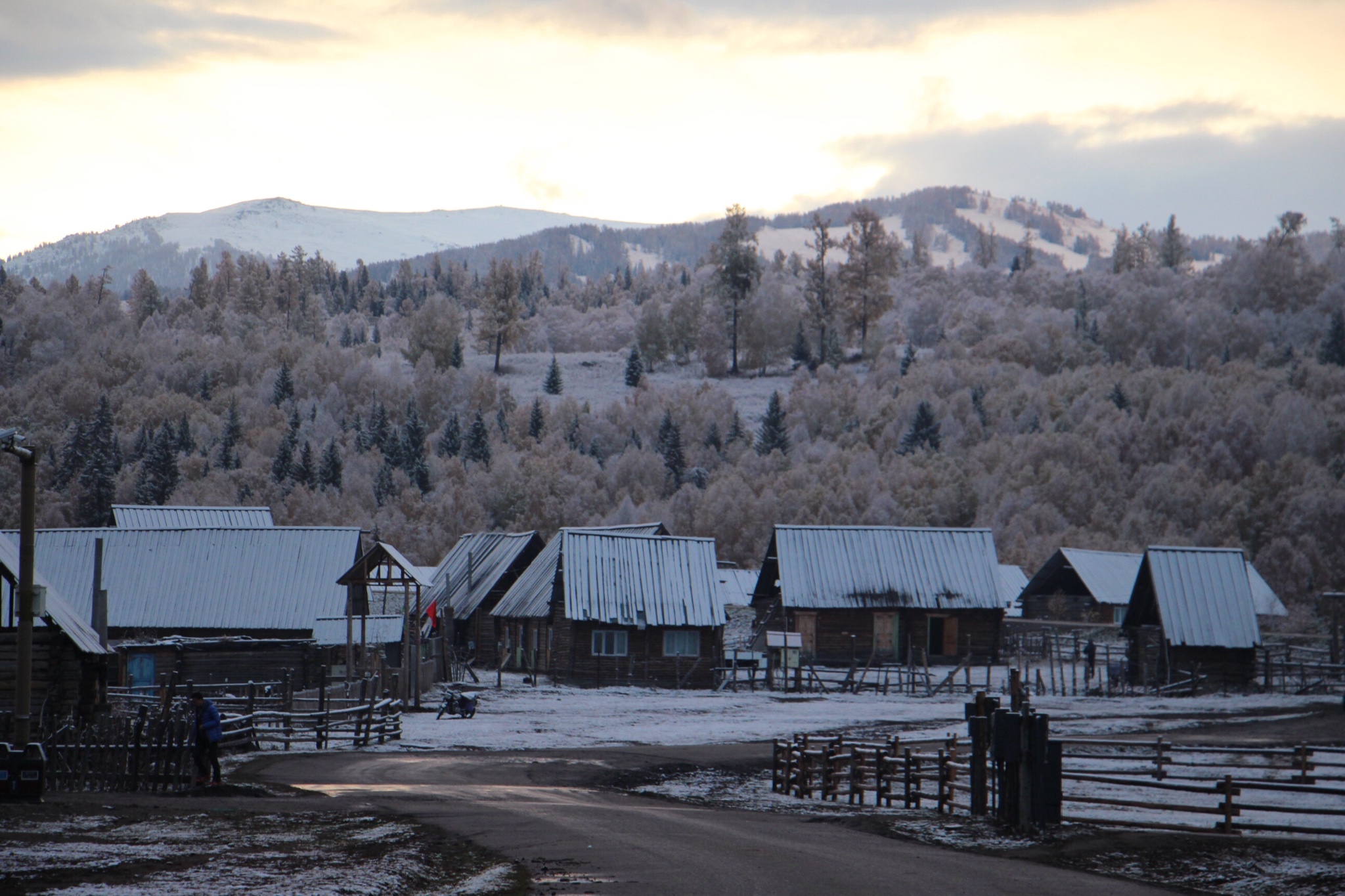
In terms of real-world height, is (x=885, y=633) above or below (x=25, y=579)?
below

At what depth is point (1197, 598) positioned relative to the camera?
4638 cm

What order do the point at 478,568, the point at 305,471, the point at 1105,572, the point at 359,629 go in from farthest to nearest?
the point at 305,471 → the point at 1105,572 → the point at 478,568 → the point at 359,629

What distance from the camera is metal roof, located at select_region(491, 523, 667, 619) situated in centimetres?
4925

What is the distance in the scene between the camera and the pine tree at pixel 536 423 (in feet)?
412

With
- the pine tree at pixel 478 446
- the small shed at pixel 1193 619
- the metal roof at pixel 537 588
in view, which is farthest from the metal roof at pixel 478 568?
the pine tree at pixel 478 446

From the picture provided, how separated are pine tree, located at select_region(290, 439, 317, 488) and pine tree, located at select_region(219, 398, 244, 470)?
23.0ft

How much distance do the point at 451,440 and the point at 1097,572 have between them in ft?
227

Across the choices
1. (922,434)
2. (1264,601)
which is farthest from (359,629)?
(922,434)

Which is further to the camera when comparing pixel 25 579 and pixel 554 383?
pixel 554 383

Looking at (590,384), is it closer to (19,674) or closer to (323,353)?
(323,353)

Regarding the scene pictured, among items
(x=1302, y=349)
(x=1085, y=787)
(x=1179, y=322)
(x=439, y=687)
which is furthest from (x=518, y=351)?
(x=1085, y=787)

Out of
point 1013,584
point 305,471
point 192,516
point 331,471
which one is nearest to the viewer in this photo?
point 192,516

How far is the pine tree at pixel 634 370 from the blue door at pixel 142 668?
107m

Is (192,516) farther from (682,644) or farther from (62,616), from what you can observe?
(62,616)
